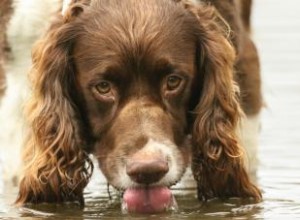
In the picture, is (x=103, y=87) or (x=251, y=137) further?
(x=251, y=137)

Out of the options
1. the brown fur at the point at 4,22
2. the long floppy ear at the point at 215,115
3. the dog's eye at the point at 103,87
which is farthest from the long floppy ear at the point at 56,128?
the brown fur at the point at 4,22

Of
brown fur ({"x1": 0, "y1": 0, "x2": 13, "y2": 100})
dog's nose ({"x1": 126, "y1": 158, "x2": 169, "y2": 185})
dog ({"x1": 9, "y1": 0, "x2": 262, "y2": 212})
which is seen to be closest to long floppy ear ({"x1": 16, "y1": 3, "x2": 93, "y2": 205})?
dog ({"x1": 9, "y1": 0, "x2": 262, "y2": 212})

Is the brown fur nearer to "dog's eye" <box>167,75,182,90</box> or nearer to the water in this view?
the water

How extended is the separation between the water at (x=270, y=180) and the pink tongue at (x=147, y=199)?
0.06m

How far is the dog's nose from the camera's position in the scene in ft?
29.6

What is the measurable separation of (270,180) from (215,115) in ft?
4.77

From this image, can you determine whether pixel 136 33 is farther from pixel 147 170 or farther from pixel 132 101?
pixel 147 170

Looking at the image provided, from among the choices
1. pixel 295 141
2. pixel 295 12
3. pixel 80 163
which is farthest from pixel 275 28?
pixel 80 163

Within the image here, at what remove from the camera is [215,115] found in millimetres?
9883

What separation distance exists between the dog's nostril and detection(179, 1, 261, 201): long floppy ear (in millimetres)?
771

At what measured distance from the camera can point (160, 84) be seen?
31.2ft

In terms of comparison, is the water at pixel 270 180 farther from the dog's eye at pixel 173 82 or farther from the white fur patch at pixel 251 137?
the dog's eye at pixel 173 82

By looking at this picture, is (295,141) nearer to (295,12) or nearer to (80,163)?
(80,163)

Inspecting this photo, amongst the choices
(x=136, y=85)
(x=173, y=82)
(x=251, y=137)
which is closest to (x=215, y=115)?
(x=173, y=82)
